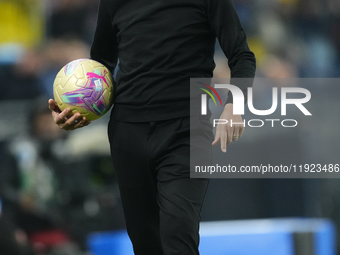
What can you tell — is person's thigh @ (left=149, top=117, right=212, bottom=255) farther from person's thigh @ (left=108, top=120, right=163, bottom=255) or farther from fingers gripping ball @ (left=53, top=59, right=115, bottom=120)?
fingers gripping ball @ (left=53, top=59, right=115, bottom=120)

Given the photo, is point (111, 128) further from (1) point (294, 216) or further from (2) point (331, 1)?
(2) point (331, 1)

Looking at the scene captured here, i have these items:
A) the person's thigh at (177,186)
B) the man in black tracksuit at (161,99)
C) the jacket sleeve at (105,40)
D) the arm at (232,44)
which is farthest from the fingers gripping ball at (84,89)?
the arm at (232,44)

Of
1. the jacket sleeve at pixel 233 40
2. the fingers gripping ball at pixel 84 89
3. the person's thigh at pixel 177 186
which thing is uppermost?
the jacket sleeve at pixel 233 40

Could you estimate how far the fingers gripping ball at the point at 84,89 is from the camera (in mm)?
2359

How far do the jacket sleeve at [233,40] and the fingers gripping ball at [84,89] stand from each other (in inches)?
24.5

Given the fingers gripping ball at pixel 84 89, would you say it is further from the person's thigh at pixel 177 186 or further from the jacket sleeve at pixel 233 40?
the jacket sleeve at pixel 233 40

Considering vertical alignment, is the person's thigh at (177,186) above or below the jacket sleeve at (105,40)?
below

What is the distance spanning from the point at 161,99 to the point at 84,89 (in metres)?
0.42

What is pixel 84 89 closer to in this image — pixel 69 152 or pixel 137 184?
pixel 137 184

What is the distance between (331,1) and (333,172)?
2668 mm

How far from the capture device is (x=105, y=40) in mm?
2562

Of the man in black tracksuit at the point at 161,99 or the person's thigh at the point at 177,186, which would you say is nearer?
the person's thigh at the point at 177,186
